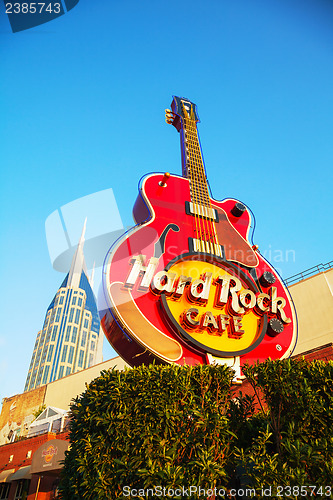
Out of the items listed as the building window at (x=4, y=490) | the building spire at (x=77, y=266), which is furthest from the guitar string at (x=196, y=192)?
the building spire at (x=77, y=266)

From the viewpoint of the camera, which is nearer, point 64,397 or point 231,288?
point 231,288

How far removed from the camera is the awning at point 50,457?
1614cm

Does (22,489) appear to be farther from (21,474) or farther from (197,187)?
(197,187)

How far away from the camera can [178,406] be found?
7.90 metres

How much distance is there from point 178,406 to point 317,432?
9.47 ft

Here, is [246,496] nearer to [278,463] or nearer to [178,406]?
[278,463]

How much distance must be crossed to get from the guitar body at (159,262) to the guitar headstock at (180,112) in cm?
511

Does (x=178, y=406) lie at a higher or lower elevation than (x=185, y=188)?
lower

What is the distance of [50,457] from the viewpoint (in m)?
16.6

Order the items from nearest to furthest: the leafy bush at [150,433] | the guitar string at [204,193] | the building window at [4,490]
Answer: the leafy bush at [150,433]
the guitar string at [204,193]
the building window at [4,490]

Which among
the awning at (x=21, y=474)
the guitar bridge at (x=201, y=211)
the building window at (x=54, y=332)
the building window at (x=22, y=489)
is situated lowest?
the building window at (x=22, y=489)

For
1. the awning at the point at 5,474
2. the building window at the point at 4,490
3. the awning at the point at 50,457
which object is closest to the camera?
the awning at the point at 50,457

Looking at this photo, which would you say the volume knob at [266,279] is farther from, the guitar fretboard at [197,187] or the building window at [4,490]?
the building window at [4,490]

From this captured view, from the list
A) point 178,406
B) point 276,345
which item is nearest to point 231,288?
point 276,345
